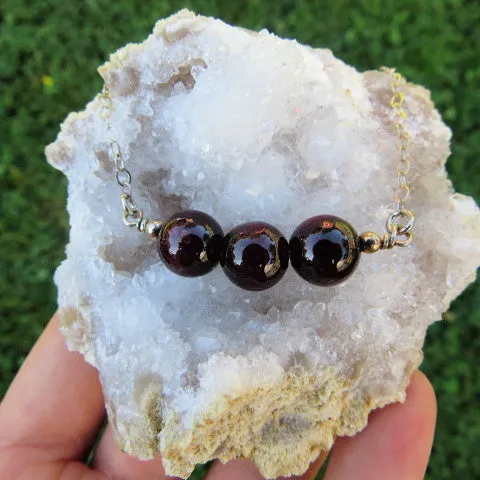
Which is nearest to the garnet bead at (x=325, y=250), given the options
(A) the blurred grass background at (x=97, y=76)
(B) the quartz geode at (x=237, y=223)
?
(B) the quartz geode at (x=237, y=223)

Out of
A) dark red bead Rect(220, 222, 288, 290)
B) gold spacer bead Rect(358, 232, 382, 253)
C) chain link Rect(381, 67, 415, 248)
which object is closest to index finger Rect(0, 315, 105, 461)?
dark red bead Rect(220, 222, 288, 290)

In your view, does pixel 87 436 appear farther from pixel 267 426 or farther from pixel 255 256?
pixel 255 256

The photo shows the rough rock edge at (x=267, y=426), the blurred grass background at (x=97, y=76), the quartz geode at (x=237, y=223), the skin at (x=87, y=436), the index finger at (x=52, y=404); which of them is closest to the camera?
the rough rock edge at (x=267, y=426)

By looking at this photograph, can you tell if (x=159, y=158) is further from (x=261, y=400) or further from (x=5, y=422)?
(x=5, y=422)

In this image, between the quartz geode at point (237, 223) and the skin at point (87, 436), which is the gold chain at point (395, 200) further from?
the skin at point (87, 436)

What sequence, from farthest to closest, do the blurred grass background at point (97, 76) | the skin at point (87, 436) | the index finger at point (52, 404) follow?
the blurred grass background at point (97, 76) < the index finger at point (52, 404) < the skin at point (87, 436)

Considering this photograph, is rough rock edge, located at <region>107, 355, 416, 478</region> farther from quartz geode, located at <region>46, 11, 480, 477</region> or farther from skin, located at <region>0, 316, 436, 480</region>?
skin, located at <region>0, 316, 436, 480</region>

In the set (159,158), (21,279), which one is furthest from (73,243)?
(21,279)

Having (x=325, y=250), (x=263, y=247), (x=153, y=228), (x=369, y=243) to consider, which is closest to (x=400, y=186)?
(x=369, y=243)
